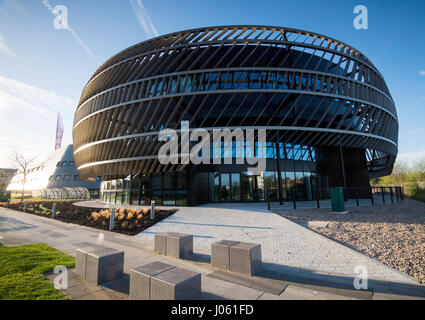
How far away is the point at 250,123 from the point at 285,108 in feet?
14.8

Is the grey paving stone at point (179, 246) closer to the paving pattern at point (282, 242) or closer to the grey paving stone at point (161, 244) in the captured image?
the grey paving stone at point (161, 244)

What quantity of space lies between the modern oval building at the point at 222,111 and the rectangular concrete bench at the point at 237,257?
15340mm

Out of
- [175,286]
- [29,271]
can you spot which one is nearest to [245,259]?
[175,286]

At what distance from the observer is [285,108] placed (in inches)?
971

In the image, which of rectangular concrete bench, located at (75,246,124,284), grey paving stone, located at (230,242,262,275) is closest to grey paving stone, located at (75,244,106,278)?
rectangular concrete bench, located at (75,246,124,284)

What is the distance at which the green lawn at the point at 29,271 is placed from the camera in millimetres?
4148

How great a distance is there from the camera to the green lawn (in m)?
4.15

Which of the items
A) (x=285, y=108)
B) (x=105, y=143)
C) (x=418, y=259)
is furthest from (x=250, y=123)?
(x=418, y=259)

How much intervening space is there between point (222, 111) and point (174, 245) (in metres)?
15.2

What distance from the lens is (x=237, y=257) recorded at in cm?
559

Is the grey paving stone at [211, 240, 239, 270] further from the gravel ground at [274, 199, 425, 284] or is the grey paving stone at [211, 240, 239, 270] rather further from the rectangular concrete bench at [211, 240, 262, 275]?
the gravel ground at [274, 199, 425, 284]

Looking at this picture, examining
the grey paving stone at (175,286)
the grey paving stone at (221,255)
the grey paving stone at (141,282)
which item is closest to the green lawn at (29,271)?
the grey paving stone at (141,282)

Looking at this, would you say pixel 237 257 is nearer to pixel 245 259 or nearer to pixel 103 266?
pixel 245 259

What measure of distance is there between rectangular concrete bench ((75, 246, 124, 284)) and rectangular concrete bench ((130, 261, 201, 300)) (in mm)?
1444
